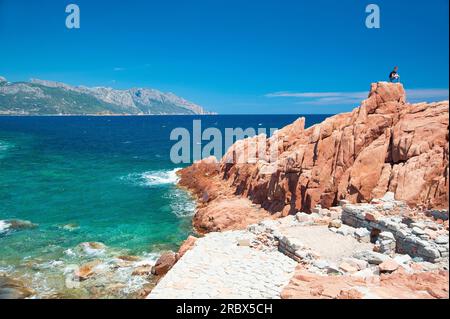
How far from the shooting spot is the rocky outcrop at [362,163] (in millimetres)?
19844

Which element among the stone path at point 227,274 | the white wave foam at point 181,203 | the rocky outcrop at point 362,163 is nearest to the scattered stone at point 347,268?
the stone path at point 227,274

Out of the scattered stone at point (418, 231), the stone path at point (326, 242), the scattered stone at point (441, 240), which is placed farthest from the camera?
the stone path at point (326, 242)

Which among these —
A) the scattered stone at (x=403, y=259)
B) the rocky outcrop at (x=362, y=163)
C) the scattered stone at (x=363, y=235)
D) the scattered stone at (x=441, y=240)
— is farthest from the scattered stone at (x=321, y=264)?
the rocky outcrop at (x=362, y=163)

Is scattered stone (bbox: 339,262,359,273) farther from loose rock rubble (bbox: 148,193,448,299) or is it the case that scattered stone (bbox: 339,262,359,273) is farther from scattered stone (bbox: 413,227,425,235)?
scattered stone (bbox: 413,227,425,235)

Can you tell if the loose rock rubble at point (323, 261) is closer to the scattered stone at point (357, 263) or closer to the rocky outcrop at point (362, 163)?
the scattered stone at point (357, 263)

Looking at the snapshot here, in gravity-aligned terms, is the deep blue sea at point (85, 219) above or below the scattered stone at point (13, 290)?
above

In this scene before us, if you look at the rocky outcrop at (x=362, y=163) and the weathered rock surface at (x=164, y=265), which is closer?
the rocky outcrop at (x=362, y=163)

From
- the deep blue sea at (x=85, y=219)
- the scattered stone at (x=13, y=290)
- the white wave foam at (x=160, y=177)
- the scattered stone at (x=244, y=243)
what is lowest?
the scattered stone at (x=13, y=290)

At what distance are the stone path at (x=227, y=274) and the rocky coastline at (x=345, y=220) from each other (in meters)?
0.04

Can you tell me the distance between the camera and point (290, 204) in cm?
A: 2948

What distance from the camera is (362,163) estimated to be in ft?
79.3

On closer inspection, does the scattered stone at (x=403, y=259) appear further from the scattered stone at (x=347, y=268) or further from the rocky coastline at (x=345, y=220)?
the scattered stone at (x=347, y=268)

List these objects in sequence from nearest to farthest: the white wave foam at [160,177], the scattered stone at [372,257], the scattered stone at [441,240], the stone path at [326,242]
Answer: the scattered stone at [441,240]
the scattered stone at [372,257]
the stone path at [326,242]
the white wave foam at [160,177]
